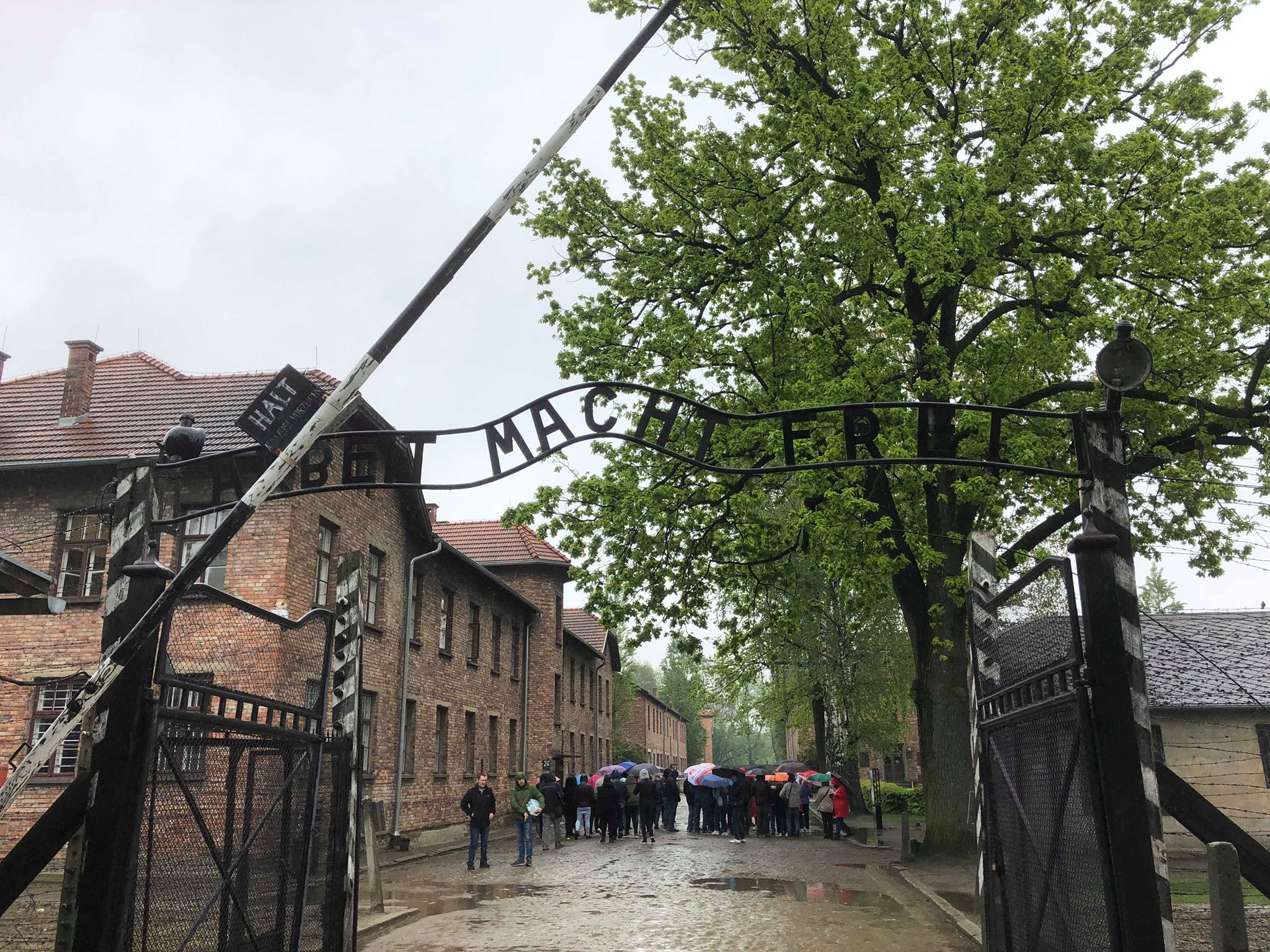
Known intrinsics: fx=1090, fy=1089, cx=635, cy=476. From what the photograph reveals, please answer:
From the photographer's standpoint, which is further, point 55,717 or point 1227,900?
point 55,717

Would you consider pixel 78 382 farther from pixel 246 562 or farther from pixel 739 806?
pixel 739 806

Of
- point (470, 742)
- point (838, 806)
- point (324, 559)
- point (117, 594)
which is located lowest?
point (838, 806)

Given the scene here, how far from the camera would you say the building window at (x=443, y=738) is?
27.9 m

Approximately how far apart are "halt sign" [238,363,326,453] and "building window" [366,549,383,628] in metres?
17.3

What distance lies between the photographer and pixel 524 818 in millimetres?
20672

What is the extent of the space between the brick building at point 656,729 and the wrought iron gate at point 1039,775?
59214mm

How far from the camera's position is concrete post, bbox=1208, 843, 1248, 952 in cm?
627

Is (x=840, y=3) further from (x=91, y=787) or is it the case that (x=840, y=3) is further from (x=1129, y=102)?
(x=91, y=787)

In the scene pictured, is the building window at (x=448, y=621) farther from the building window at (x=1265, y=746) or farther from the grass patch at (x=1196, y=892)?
the building window at (x=1265, y=746)

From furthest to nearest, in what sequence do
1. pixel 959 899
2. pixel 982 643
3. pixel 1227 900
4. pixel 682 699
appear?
1. pixel 682 699
2. pixel 959 899
3. pixel 982 643
4. pixel 1227 900

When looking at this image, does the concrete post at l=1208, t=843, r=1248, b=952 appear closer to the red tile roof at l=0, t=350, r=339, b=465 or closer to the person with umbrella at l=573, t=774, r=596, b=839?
the red tile roof at l=0, t=350, r=339, b=465

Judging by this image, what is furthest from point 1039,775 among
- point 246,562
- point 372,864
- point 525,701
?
point 525,701

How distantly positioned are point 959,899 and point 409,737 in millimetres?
15403

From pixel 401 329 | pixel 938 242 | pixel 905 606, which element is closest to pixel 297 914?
pixel 401 329
